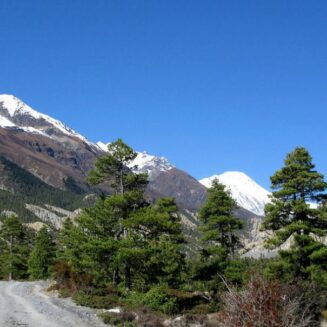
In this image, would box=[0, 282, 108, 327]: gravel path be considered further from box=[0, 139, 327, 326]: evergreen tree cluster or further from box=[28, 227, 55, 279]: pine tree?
box=[28, 227, 55, 279]: pine tree

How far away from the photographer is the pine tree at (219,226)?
39.1 meters

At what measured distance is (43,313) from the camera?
26.9 metres

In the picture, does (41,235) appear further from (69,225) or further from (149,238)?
(149,238)

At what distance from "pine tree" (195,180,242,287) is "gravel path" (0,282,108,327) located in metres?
12.6

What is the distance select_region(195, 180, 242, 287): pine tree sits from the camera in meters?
39.1

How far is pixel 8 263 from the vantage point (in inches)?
3081

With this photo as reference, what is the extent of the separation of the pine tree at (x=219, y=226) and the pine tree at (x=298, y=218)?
6.95 meters

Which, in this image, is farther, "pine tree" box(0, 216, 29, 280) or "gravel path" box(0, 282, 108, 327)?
"pine tree" box(0, 216, 29, 280)

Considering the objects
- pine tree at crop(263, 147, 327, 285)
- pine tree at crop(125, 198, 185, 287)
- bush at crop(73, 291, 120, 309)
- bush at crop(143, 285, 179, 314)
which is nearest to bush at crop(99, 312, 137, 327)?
bush at crop(143, 285, 179, 314)

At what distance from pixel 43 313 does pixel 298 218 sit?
706 inches

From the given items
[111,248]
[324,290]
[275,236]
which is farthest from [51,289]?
[324,290]

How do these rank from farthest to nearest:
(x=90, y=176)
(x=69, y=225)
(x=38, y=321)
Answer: (x=69, y=225) < (x=90, y=176) < (x=38, y=321)

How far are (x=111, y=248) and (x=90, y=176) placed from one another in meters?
6.76

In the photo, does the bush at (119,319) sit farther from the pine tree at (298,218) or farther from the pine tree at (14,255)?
the pine tree at (14,255)
